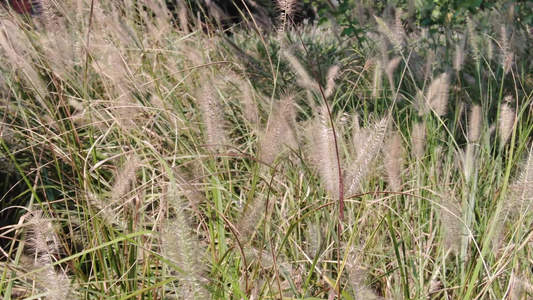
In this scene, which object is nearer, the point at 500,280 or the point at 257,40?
the point at 500,280

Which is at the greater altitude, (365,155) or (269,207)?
(365,155)

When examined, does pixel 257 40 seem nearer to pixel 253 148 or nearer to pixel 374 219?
pixel 253 148

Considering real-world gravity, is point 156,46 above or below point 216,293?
above

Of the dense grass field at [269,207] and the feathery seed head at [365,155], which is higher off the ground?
the feathery seed head at [365,155]

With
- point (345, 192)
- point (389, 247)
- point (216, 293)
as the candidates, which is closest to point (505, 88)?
point (389, 247)

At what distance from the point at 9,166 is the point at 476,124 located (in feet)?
A: 4.74

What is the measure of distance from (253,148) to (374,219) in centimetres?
69

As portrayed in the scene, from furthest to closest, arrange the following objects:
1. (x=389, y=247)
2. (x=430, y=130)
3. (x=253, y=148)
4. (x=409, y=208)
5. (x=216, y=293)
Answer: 1. (x=253, y=148)
2. (x=430, y=130)
3. (x=409, y=208)
4. (x=389, y=247)
5. (x=216, y=293)

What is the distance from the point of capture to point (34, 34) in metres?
3.04

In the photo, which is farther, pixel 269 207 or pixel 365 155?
pixel 269 207

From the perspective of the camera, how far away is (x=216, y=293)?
1.18 m

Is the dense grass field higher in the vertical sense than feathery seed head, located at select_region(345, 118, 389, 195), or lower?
lower

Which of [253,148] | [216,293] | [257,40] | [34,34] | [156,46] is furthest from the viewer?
[257,40]

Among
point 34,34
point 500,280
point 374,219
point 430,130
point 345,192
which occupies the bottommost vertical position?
point 500,280
